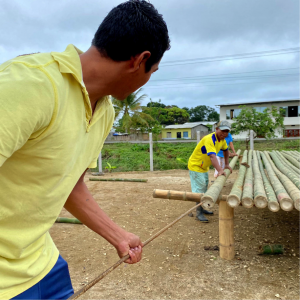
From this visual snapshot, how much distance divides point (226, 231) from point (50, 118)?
2.92 m

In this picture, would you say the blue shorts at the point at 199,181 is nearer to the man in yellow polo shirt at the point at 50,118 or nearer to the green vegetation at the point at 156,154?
the man in yellow polo shirt at the point at 50,118

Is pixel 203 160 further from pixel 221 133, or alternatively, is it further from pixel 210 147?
pixel 221 133

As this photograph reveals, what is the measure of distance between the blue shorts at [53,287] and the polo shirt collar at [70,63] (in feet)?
2.55

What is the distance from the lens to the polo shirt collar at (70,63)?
846 millimetres

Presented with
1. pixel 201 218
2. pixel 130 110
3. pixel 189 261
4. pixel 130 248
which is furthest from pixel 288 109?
pixel 130 248

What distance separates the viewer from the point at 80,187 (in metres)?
1.36

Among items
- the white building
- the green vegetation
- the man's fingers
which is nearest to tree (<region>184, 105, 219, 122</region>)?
the white building

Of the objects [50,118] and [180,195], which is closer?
[50,118]

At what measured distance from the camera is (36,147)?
31.9 inches

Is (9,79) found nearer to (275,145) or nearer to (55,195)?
(55,195)

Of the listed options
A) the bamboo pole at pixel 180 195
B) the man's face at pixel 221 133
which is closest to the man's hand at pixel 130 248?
the bamboo pole at pixel 180 195

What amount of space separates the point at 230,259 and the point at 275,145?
8.90 meters

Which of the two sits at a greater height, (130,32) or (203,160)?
(130,32)

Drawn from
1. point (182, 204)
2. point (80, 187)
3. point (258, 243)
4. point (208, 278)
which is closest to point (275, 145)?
point (182, 204)
